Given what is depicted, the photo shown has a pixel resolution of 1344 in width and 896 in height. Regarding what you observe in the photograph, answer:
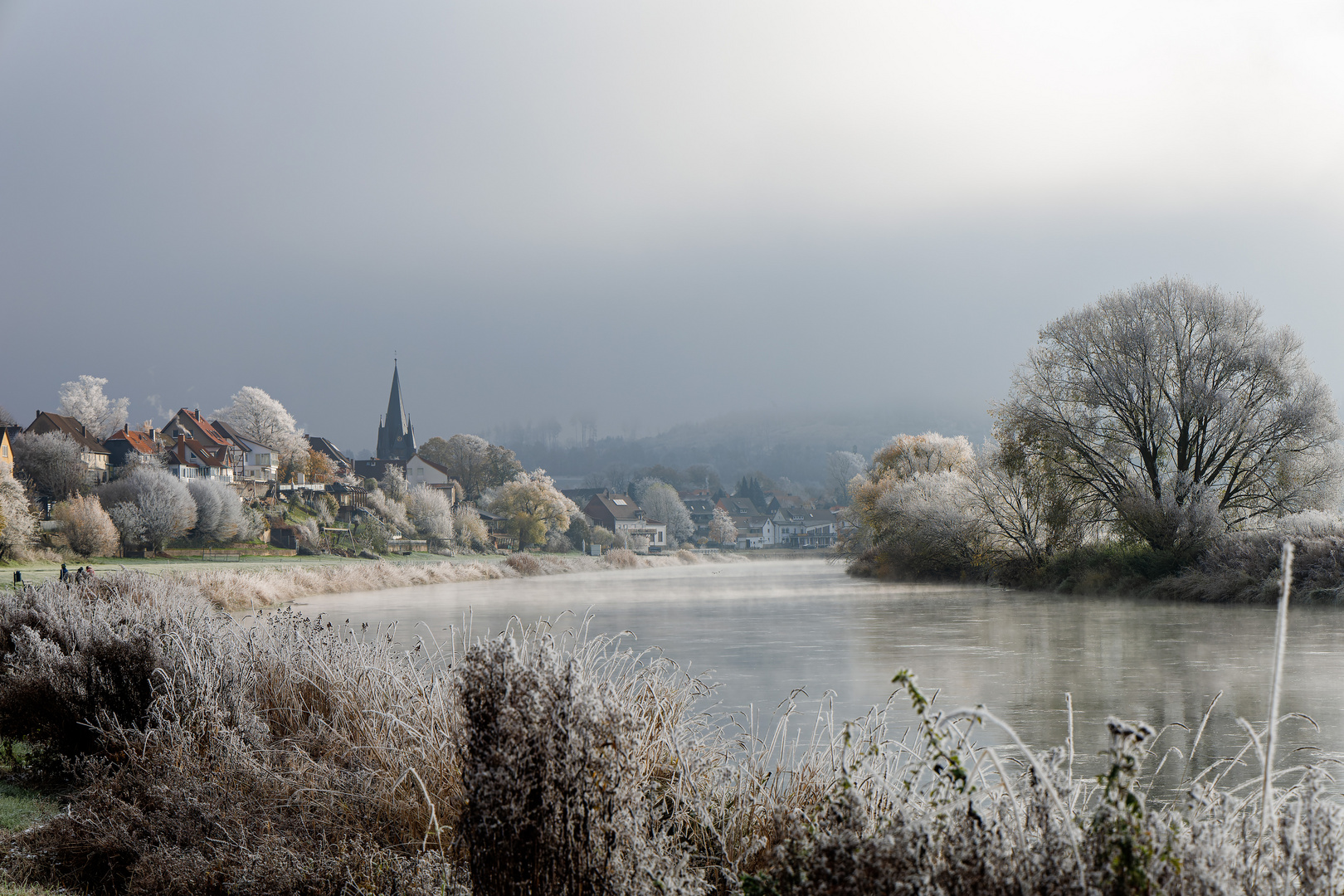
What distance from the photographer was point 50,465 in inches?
1818

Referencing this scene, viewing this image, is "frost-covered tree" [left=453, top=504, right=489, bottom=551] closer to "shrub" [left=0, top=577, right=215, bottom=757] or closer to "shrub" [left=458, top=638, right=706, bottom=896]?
"shrub" [left=0, top=577, right=215, bottom=757]

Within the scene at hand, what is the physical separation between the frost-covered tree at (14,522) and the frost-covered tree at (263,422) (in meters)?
42.7

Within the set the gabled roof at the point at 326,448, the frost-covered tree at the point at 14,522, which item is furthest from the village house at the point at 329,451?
the frost-covered tree at the point at 14,522

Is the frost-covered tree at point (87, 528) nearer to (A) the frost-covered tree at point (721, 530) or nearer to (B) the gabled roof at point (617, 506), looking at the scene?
(B) the gabled roof at point (617, 506)

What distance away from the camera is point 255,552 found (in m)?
45.3

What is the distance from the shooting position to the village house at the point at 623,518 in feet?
348

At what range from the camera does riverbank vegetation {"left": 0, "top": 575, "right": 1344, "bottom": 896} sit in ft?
6.74

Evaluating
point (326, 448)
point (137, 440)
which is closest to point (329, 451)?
point (326, 448)

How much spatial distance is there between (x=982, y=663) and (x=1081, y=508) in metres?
16.1

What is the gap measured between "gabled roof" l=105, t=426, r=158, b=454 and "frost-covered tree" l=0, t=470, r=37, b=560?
26.3 metres

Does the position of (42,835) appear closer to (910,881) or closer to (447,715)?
(447,715)

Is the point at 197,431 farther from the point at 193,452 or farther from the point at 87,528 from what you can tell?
the point at 87,528

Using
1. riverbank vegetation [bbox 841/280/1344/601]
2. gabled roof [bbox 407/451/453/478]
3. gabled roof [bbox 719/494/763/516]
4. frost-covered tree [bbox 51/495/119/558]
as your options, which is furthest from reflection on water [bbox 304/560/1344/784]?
gabled roof [bbox 719/494/763/516]

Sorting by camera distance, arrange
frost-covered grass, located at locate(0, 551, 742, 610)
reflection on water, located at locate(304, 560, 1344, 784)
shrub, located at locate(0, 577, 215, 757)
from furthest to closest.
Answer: frost-covered grass, located at locate(0, 551, 742, 610) → reflection on water, located at locate(304, 560, 1344, 784) → shrub, located at locate(0, 577, 215, 757)
